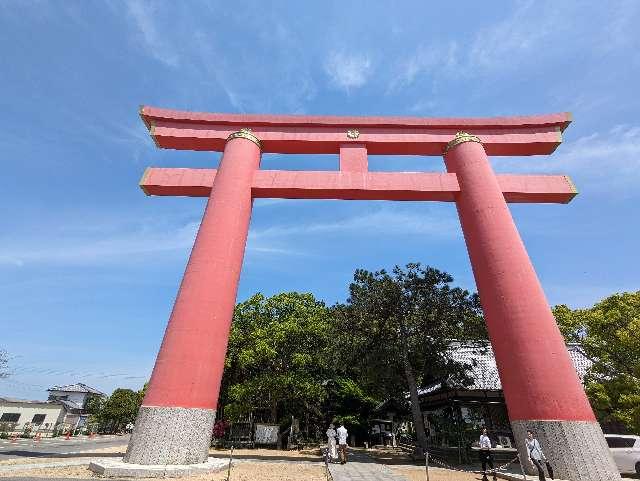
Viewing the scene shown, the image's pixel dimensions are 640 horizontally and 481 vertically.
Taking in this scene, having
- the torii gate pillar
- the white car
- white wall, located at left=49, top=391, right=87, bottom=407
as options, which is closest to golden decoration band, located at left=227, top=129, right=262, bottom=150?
the torii gate pillar

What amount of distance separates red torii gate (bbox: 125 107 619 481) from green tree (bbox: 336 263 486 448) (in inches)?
217

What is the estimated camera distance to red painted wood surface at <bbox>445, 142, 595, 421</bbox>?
25.2 ft

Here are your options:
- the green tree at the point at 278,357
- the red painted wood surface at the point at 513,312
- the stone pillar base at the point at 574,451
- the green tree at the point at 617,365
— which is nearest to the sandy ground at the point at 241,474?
the stone pillar base at the point at 574,451

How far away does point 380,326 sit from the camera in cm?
1538

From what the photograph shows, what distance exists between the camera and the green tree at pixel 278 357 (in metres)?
20.6

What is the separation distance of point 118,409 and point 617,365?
47.8 m

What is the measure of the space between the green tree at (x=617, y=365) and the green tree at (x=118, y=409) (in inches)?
1837

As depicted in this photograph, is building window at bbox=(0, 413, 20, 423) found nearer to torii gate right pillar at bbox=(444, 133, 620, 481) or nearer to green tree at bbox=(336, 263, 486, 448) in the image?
green tree at bbox=(336, 263, 486, 448)

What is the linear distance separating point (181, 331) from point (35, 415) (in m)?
49.1

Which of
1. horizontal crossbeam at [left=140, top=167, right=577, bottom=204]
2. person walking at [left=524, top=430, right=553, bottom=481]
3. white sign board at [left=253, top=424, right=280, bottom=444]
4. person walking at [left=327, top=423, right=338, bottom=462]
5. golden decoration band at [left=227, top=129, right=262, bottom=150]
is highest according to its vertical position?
golden decoration band at [left=227, top=129, right=262, bottom=150]

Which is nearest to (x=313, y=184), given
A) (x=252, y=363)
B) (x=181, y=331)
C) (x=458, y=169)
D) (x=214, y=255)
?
(x=214, y=255)

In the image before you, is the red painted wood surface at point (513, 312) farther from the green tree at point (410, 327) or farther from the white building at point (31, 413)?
the white building at point (31, 413)

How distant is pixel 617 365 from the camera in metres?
12.9

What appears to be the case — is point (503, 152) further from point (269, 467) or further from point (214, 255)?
point (269, 467)
